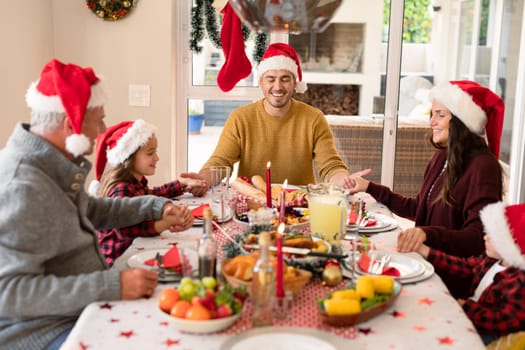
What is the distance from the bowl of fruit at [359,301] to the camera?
1.32m

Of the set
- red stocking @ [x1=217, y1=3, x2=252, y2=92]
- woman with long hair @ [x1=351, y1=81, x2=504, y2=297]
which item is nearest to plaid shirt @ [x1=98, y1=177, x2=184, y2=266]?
woman with long hair @ [x1=351, y1=81, x2=504, y2=297]

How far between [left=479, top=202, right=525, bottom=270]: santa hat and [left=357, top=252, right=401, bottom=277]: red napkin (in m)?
0.33

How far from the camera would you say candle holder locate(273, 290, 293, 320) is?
4.47 ft

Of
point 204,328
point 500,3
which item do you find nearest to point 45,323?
point 204,328

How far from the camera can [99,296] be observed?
4.72 ft

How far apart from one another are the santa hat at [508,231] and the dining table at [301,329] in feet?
0.93

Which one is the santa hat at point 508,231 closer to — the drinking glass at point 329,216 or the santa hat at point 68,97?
the drinking glass at point 329,216

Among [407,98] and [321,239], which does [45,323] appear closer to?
[321,239]

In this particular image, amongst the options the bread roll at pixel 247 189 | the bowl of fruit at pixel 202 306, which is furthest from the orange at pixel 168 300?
the bread roll at pixel 247 189

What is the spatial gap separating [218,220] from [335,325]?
876mm

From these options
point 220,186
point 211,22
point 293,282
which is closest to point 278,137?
point 220,186

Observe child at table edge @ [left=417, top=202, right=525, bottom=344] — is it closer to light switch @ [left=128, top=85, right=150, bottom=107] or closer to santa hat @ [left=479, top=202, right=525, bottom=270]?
santa hat @ [left=479, top=202, right=525, bottom=270]

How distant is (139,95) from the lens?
13.6 feet

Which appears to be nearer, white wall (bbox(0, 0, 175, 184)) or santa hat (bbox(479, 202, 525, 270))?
santa hat (bbox(479, 202, 525, 270))
